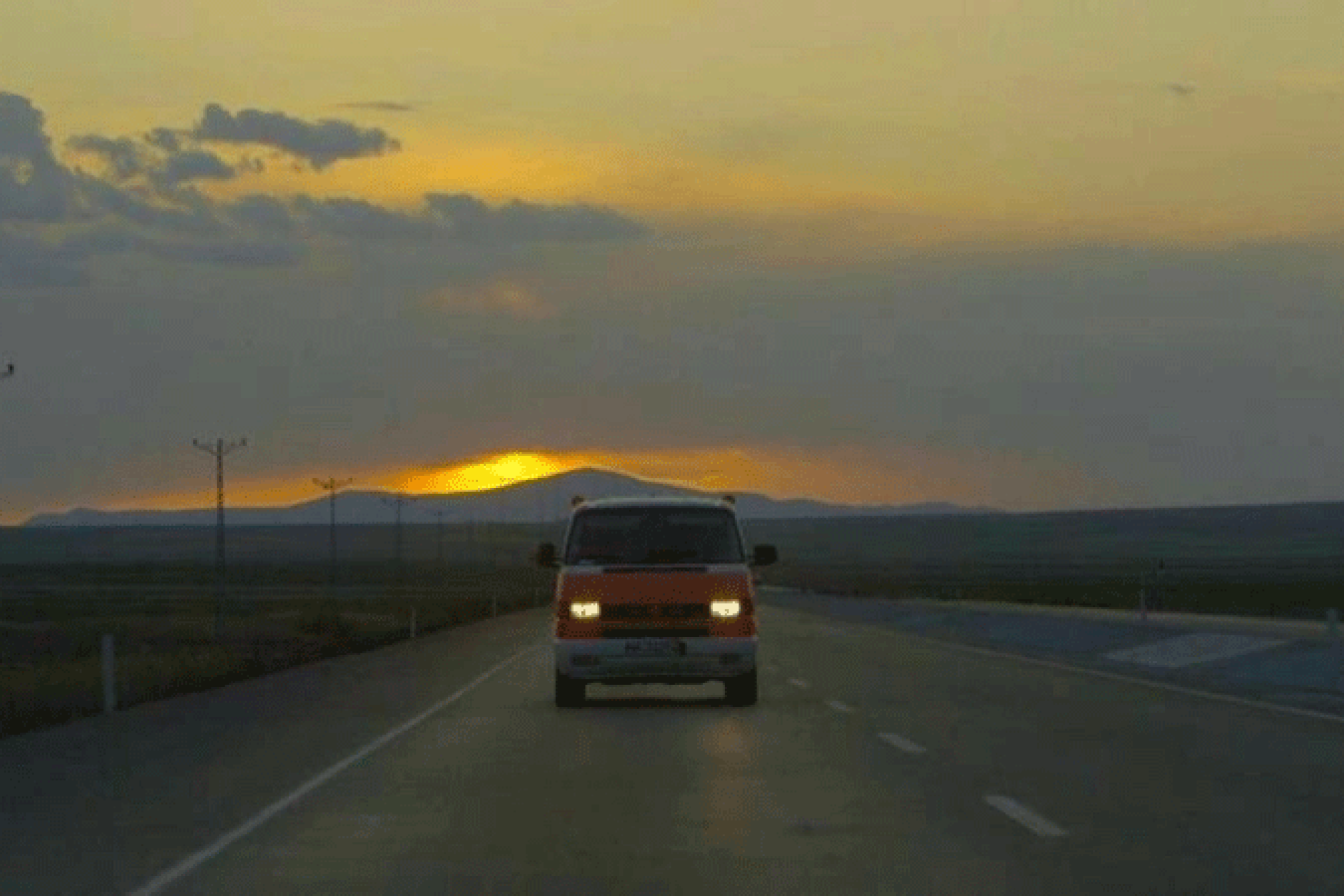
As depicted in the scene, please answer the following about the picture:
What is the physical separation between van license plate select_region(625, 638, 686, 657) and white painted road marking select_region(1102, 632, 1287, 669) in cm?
1417

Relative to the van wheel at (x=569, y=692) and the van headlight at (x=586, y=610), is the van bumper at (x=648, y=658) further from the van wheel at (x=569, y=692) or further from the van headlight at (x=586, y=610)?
the van wheel at (x=569, y=692)

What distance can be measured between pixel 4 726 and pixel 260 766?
697 centimetres

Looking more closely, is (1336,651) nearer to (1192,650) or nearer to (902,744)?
(1192,650)

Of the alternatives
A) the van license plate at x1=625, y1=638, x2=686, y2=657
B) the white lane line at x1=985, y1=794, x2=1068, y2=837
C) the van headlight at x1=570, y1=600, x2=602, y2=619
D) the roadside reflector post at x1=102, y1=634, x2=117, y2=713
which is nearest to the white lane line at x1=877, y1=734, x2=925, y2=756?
the white lane line at x1=985, y1=794, x2=1068, y2=837

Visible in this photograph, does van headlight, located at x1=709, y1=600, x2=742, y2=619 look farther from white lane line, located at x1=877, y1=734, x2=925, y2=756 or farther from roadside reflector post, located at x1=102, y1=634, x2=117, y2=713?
roadside reflector post, located at x1=102, y1=634, x2=117, y2=713

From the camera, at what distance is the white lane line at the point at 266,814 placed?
1448 cm

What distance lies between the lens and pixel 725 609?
30.7m

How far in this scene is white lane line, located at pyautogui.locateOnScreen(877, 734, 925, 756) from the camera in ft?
77.3

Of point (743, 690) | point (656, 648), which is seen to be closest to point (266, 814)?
point (656, 648)

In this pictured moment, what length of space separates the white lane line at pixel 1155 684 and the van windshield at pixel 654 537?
5.91 meters

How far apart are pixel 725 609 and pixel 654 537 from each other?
1293mm

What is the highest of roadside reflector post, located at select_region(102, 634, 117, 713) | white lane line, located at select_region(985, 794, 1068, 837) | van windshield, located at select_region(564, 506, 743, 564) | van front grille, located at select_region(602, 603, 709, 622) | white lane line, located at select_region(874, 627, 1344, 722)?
van windshield, located at select_region(564, 506, 743, 564)

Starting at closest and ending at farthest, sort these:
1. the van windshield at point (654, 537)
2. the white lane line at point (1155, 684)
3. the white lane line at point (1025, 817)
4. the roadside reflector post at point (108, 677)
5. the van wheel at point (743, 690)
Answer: the white lane line at point (1025, 817) → the white lane line at point (1155, 684) → the van wheel at point (743, 690) → the van windshield at point (654, 537) → the roadside reflector post at point (108, 677)

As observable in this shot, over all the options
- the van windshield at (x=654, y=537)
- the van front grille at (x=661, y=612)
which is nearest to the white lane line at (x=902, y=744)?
the van front grille at (x=661, y=612)
